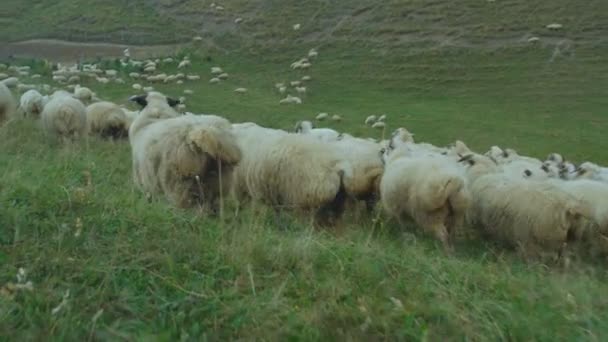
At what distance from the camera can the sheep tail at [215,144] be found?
277 inches

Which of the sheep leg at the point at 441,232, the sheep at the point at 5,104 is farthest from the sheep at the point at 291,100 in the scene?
the sheep leg at the point at 441,232

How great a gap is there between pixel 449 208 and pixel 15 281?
6252 millimetres

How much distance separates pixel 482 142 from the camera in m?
22.1

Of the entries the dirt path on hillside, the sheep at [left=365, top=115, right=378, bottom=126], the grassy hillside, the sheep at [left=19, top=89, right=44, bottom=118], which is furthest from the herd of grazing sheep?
the dirt path on hillside

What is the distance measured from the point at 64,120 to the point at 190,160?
303 inches

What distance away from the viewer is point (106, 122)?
52.0ft

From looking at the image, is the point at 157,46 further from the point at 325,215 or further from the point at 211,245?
the point at 211,245

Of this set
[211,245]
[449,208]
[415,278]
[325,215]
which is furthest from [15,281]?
[449,208]

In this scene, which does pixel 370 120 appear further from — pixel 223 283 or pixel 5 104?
pixel 223 283

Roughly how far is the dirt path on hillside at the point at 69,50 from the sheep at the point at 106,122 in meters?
25.6

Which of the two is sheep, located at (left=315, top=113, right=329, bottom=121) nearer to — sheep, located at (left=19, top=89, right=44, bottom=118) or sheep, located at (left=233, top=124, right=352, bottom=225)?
sheep, located at (left=19, top=89, right=44, bottom=118)

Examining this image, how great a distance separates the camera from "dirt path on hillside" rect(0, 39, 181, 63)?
4241 cm

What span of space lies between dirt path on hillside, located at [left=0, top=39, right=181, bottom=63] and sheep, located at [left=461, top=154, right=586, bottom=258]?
33.8 m

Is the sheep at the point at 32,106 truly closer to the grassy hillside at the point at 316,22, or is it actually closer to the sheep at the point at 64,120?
the sheep at the point at 64,120
